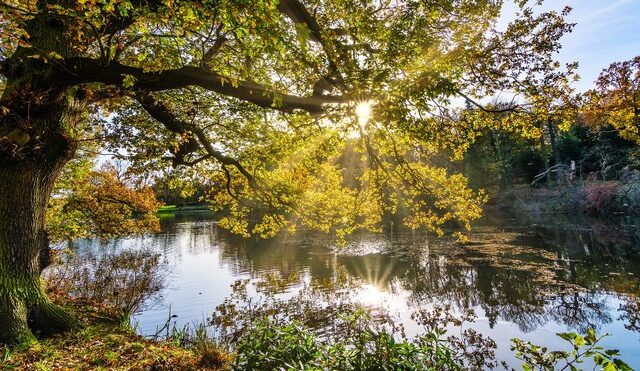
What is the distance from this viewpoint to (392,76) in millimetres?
6652

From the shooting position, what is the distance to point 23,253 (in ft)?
21.6

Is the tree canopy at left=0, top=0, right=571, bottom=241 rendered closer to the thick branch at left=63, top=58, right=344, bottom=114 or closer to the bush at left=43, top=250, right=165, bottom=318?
the thick branch at left=63, top=58, right=344, bottom=114

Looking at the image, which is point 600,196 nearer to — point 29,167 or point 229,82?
point 229,82

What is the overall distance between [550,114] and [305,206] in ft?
23.9

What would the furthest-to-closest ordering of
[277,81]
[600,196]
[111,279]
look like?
[600,196] → [111,279] → [277,81]

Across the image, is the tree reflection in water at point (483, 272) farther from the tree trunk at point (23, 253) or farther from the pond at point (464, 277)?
the tree trunk at point (23, 253)

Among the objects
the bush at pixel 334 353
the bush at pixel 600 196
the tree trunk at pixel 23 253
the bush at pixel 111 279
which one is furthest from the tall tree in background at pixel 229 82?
A: the bush at pixel 600 196

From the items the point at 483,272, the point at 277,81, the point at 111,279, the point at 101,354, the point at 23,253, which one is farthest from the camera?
the point at 483,272

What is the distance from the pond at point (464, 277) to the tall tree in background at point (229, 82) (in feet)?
16.2

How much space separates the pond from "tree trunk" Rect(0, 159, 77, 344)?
199 inches

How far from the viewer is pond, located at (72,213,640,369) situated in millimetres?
11539

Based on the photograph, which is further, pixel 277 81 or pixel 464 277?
pixel 464 277

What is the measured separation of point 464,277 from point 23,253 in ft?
51.8

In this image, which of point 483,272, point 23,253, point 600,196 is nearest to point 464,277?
point 483,272
